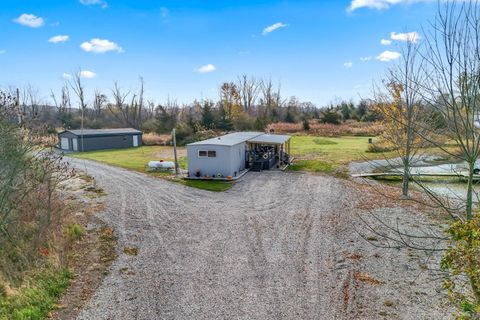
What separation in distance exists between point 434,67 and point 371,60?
5691 mm

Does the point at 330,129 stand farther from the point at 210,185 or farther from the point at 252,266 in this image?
the point at 252,266

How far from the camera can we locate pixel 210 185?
1842 centimetres

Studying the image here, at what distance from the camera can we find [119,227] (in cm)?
1179

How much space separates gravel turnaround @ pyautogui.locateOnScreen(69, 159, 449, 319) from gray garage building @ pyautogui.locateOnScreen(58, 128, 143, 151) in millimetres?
21439

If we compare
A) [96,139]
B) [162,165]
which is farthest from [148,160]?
[96,139]

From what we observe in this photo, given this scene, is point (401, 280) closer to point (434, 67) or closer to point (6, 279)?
point (434, 67)

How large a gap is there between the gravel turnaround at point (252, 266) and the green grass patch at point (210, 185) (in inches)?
90.6

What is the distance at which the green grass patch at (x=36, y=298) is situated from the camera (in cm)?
667

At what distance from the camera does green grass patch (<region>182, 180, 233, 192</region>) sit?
17.8 meters

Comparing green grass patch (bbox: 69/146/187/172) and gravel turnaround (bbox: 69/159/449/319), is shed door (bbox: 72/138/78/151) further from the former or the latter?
gravel turnaround (bbox: 69/159/449/319)

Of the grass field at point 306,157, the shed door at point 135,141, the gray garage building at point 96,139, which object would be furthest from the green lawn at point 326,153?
the gray garage building at point 96,139

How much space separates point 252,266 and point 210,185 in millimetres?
9867

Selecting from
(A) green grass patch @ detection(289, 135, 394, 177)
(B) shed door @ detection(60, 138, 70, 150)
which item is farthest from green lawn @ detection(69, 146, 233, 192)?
(A) green grass patch @ detection(289, 135, 394, 177)

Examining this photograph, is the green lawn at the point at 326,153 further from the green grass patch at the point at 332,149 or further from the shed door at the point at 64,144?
the shed door at the point at 64,144
